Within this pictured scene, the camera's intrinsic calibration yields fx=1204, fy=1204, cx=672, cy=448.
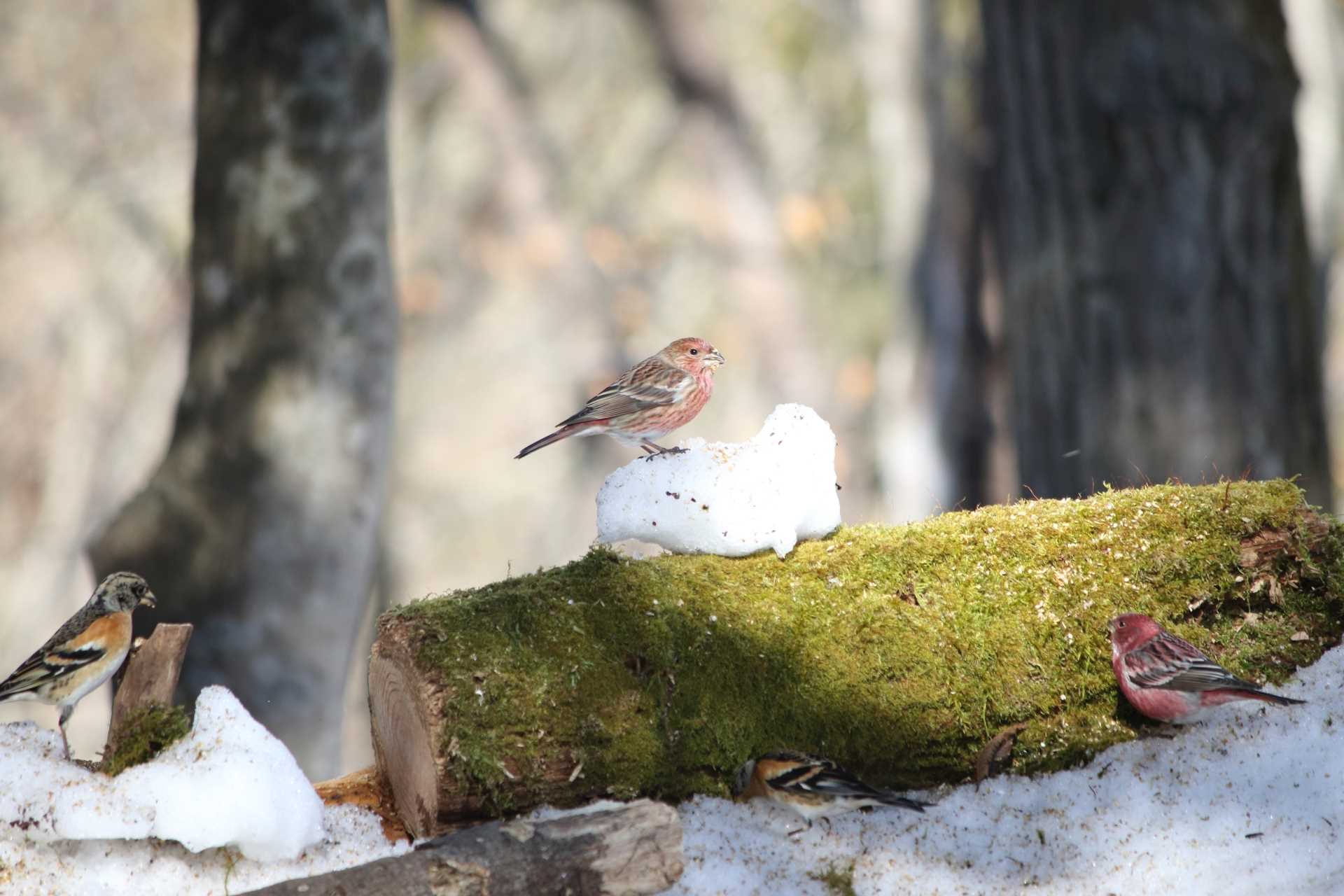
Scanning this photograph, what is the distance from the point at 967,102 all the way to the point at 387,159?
18.7 feet

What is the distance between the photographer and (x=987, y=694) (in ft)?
11.8

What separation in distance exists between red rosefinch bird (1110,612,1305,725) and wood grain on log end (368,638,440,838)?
201 cm

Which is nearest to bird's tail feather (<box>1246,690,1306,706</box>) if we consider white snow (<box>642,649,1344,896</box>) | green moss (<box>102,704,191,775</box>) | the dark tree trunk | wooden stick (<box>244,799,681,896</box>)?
white snow (<box>642,649,1344,896</box>)

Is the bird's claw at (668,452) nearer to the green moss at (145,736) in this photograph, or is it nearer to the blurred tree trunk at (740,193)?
the green moss at (145,736)

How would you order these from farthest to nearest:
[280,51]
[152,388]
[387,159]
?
[152,388] < [387,159] < [280,51]

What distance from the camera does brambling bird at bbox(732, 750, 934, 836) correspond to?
307 cm

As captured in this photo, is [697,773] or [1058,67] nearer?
[697,773]

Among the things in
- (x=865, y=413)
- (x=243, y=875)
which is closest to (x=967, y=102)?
(x=865, y=413)

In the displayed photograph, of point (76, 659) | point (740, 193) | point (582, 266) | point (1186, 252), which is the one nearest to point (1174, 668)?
point (76, 659)

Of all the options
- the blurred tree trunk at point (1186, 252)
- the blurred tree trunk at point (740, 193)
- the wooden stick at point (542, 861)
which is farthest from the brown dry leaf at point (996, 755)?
the blurred tree trunk at point (740, 193)

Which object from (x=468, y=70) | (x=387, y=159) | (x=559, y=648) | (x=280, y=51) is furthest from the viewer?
(x=468, y=70)

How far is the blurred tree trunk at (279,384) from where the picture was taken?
7.55 meters

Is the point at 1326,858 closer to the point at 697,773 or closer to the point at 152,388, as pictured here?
the point at 697,773

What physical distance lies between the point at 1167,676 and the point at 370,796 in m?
2.39
